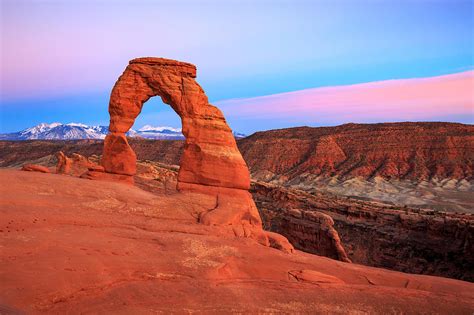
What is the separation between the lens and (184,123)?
1712cm

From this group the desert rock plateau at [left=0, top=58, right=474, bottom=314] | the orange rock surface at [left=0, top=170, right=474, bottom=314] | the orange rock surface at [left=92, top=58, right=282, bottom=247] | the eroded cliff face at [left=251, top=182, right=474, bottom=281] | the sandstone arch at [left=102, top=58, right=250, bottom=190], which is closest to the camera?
the orange rock surface at [left=0, top=170, right=474, bottom=314]

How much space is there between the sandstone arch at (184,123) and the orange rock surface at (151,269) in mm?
2381

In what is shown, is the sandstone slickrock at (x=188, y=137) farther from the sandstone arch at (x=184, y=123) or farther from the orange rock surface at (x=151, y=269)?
the orange rock surface at (x=151, y=269)

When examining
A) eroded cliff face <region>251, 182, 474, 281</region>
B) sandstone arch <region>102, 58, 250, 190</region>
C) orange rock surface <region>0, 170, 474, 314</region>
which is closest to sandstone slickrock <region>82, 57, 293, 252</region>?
sandstone arch <region>102, 58, 250, 190</region>

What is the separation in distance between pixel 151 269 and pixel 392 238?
67.8 feet

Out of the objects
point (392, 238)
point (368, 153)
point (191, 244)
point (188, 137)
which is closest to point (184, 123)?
point (188, 137)

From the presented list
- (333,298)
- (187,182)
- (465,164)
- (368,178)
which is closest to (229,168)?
(187,182)

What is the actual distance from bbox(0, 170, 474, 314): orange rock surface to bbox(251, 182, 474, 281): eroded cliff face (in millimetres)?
9992

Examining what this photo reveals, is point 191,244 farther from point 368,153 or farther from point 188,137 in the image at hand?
point 368,153

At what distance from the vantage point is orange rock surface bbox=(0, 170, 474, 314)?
830 cm

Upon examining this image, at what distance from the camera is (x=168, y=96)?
17.4 m

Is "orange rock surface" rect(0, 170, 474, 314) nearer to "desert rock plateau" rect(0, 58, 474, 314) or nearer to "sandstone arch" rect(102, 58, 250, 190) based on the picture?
"desert rock plateau" rect(0, 58, 474, 314)

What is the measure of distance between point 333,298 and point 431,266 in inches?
641

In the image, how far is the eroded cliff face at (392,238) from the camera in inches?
906
